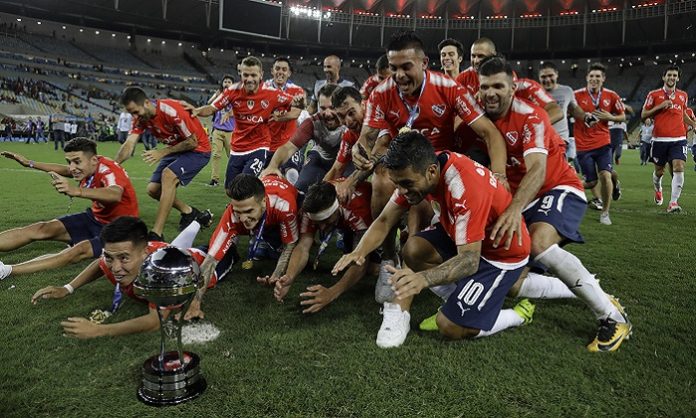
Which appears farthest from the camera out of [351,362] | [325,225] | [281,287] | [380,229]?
[325,225]

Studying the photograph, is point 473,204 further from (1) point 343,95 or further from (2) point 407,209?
(1) point 343,95

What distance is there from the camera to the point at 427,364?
258 centimetres

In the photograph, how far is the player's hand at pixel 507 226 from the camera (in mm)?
2708

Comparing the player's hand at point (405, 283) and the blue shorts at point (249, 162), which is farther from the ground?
the blue shorts at point (249, 162)

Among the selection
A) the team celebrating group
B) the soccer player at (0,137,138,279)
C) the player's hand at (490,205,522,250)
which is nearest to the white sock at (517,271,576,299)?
the team celebrating group

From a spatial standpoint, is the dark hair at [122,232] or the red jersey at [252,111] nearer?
the dark hair at [122,232]

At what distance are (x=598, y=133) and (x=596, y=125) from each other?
12cm

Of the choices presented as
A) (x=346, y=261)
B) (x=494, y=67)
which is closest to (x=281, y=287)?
(x=346, y=261)

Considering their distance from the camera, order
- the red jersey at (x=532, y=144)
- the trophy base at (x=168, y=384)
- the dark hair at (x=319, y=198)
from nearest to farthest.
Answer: the trophy base at (x=168, y=384), the red jersey at (x=532, y=144), the dark hair at (x=319, y=198)

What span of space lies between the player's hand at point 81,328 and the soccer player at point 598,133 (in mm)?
6385

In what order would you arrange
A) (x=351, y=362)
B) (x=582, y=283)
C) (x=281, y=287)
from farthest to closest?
(x=281, y=287), (x=582, y=283), (x=351, y=362)

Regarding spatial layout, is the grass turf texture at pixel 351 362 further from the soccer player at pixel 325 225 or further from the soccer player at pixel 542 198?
the soccer player at pixel 542 198

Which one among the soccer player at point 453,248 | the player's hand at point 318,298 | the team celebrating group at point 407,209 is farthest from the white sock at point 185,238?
the soccer player at point 453,248

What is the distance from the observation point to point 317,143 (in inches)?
215
